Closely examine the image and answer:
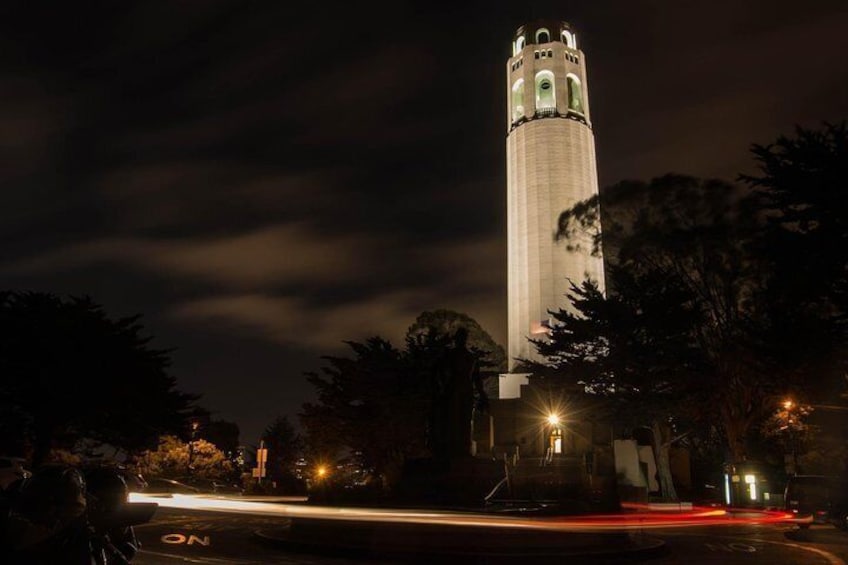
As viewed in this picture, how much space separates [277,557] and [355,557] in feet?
5.07

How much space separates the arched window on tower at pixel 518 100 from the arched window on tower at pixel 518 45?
5543 mm

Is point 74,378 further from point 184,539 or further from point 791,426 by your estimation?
point 791,426

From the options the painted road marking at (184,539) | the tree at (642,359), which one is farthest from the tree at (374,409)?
the painted road marking at (184,539)

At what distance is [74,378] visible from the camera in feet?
134

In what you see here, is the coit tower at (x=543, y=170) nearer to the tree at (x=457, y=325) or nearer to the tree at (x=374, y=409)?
the tree at (x=457, y=325)

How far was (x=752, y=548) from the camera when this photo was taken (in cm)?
1702

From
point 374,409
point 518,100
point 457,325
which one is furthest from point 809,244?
point 518,100

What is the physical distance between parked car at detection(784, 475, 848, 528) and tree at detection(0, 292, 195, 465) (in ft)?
117

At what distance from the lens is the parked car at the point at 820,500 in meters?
22.5

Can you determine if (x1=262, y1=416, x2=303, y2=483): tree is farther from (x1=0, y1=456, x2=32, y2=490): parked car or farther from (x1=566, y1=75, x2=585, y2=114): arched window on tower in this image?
(x1=0, y1=456, x2=32, y2=490): parked car

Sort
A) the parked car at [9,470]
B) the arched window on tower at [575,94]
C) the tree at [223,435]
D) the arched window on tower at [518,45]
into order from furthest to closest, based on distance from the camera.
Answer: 1. the tree at [223,435]
2. the arched window on tower at [518,45]
3. the arched window on tower at [575,94]
4. the parked car at [9,470]

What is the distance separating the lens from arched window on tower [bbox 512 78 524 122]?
8419cm

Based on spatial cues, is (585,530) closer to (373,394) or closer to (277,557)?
(277,557)

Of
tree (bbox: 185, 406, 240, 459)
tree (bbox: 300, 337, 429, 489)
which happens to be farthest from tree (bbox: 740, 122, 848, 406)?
tree (bbox: 185, 406, 240, 459)
